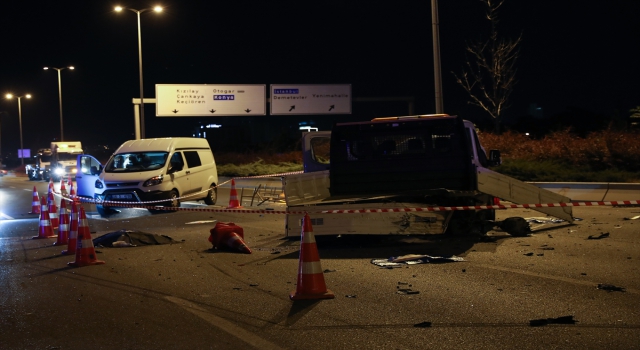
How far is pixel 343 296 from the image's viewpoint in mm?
7730

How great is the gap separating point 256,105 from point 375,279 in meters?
32.6

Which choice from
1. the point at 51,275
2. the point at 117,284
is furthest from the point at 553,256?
the point at 51,275

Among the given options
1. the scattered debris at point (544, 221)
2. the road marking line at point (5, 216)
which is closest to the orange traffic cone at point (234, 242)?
the scattered debris at point (544, 221)

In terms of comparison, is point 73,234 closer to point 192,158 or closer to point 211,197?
point 192,158

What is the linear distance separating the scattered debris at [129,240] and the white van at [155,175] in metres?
5.67

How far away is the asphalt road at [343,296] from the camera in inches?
239

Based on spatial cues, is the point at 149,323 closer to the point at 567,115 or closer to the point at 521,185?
the point at 521,185

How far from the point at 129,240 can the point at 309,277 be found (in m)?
5.85

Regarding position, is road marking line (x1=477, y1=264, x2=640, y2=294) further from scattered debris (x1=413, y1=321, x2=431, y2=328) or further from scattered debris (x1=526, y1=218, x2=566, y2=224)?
scattered debris (x1=526, y1=218, x2=566, y2=224)

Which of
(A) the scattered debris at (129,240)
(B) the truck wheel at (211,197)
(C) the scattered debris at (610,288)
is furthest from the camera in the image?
(B) the truck wheel at (211,197)

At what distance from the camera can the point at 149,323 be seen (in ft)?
22.1

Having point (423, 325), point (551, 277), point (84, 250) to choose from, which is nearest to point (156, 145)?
point (84, 250)

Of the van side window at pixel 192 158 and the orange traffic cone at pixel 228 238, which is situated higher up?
the van side window at pixel 192 158

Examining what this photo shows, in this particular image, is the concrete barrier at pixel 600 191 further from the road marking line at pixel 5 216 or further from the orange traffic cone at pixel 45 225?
the road marking line at pixel 5 216
